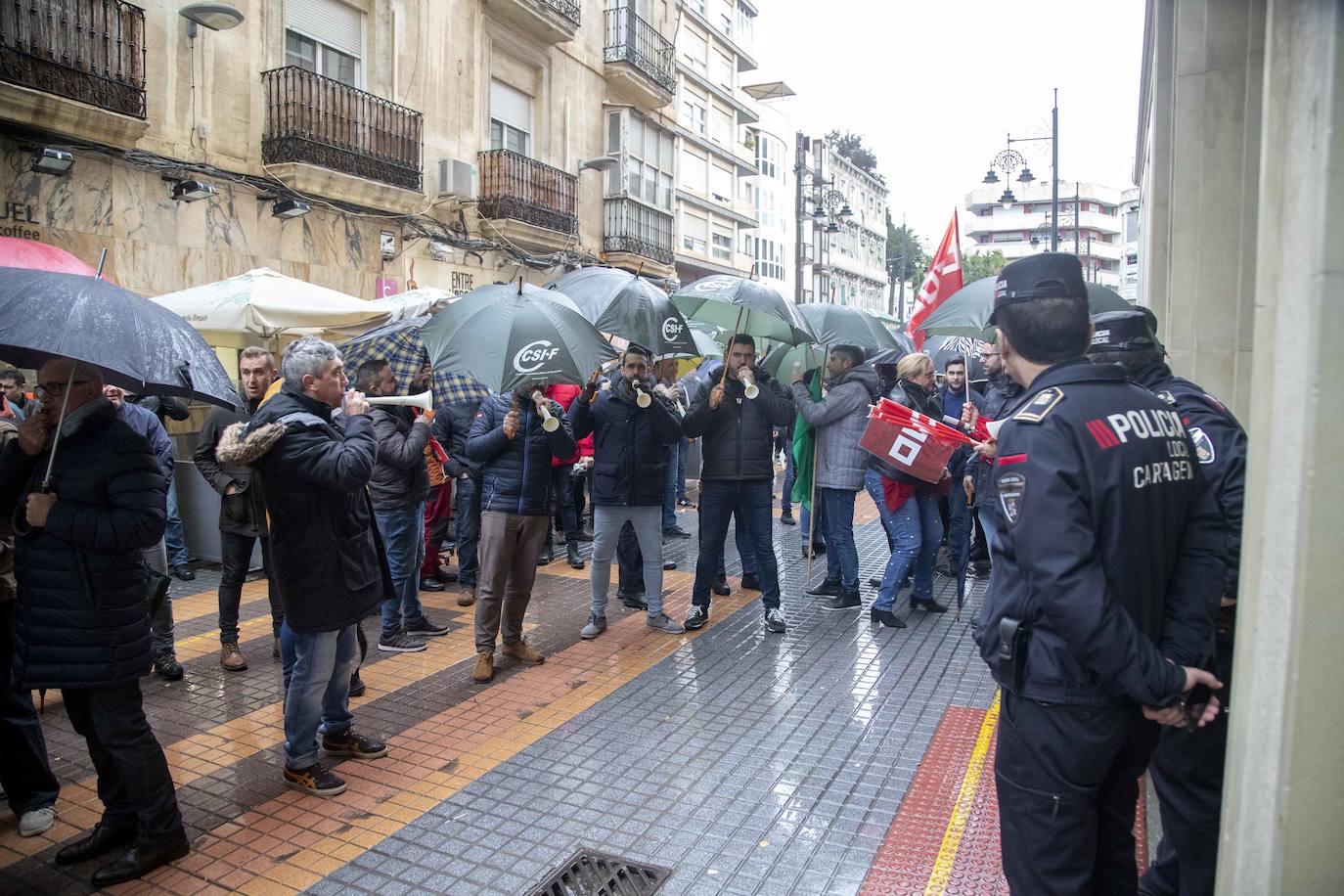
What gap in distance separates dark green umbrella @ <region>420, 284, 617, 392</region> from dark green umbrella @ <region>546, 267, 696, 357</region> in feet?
1.96

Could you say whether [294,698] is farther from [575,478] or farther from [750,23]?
[750,23]

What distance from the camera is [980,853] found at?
382 centimetres

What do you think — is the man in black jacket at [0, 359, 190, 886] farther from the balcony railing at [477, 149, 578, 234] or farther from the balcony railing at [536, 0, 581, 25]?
the balcony railing at [536, 0, 581, 25]

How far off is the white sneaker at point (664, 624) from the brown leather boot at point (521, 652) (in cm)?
110

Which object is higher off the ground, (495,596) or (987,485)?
(987,485)

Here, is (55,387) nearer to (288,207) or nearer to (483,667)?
(483,667)

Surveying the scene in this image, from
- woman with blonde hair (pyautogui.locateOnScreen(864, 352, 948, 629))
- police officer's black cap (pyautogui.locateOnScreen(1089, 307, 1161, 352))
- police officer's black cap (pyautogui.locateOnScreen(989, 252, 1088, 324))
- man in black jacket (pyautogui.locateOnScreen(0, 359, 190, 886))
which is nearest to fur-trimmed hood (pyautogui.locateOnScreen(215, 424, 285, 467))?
man in black jacket (pyautogui.locateOnScreen(0, 359, 190, 886))

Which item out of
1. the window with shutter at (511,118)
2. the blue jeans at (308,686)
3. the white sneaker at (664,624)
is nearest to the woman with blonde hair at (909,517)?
the white sneaker at (664,624)

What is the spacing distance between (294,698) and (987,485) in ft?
15.6

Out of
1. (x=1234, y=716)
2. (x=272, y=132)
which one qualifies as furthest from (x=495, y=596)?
(x=272, y=132)

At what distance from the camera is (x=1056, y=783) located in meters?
2.50

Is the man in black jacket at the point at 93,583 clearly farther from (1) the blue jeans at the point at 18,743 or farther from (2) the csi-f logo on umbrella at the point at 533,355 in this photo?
(2) the csi-f logo on umbrella at the point at 533,355

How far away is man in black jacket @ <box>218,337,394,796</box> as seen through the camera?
4.02 metres

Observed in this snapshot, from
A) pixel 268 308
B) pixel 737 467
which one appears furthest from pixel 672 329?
pixel 268 308
